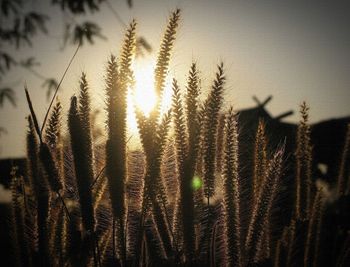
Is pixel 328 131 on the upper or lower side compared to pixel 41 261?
upper

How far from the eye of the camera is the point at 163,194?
153 cm

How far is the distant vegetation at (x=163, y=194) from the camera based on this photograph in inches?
53.3

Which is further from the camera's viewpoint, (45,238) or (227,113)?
(227,113)

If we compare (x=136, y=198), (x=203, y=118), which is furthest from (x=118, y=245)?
(x=203, y=118)

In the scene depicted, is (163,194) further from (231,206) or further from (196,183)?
Answer: (231,206)

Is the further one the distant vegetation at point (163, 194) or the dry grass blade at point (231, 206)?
the dry grass blade at point (231, 206)

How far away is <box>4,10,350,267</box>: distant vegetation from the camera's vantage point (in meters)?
1.35

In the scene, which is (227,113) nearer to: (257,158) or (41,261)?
(257,158)

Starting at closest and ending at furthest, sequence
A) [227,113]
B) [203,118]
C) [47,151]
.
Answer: [47,151], [203,118], [227,113]

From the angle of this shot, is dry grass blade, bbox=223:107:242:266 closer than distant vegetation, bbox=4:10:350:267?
No

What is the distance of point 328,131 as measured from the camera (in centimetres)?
510

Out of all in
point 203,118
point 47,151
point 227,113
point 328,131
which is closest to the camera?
point 47,151

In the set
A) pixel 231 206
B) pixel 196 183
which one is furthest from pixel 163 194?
pixel 231 206

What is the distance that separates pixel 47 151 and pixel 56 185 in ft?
0.43
